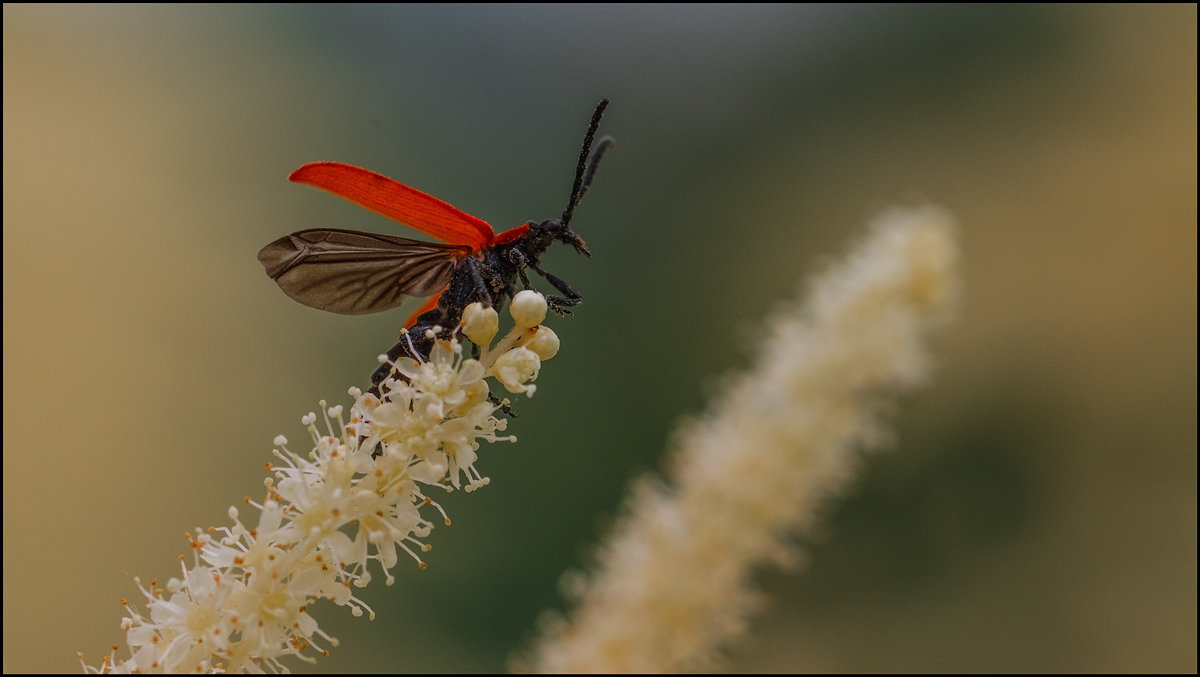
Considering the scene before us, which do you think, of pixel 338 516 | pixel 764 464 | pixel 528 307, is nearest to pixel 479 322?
pixel 528 307

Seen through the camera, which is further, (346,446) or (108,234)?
(108,234)

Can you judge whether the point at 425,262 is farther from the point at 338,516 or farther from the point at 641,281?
the point at 641,281

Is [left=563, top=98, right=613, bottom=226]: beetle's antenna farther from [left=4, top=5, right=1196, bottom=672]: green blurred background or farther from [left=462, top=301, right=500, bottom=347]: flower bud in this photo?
[left=4, top=5, right=1196, bottom=672]: green blurred background

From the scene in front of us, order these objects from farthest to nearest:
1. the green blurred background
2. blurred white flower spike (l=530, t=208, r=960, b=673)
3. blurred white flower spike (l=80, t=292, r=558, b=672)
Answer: the green blurred background, blurred white flower spike (l=530, t=208, r=960, b=673), blurred white flower spike (l=80, t=292, r=558, b=672)

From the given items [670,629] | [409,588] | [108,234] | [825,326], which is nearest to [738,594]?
[670,629]

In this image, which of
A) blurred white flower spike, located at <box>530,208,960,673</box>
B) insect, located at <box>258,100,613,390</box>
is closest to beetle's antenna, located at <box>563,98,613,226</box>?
insect, located at <box>258,100,613,390</box>

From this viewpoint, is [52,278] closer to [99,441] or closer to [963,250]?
[99,441]

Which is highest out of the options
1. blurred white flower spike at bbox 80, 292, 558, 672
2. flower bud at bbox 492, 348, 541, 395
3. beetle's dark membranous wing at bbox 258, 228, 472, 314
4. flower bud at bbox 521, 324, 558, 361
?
beetle's dark membranous wing at bbox 258, 228, 472, 314
